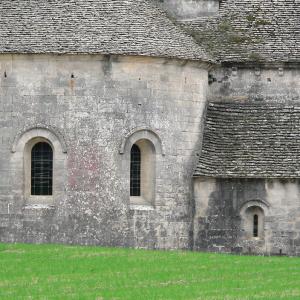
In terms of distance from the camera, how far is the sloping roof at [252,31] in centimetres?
3991

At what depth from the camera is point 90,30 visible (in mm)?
37375

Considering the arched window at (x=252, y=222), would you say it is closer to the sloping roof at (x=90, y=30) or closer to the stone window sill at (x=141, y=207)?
the stone window sill at (x=141, y=207)

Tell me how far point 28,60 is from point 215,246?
361 inches

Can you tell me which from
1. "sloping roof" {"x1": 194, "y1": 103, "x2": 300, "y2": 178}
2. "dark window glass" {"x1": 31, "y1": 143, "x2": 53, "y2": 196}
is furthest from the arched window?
"dark window glass" {"x1": 31, "y1": 143, "x2": 53, "y2": 196}

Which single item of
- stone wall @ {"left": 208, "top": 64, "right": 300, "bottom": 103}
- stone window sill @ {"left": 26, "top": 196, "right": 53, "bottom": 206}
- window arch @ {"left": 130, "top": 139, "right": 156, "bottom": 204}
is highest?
stone wall @ {"left": 208, "top": 64, "right": 300, "bottom": 103}

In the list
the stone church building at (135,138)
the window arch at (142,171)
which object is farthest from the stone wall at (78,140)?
the window arch at (142,171)

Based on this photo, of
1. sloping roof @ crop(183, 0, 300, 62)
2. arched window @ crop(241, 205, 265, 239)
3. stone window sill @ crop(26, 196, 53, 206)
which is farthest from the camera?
sloping roof @ crop(183, 0, 300, 62)

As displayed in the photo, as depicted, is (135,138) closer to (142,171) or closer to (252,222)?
(142,171)

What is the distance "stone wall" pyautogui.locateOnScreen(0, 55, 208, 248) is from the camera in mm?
36875

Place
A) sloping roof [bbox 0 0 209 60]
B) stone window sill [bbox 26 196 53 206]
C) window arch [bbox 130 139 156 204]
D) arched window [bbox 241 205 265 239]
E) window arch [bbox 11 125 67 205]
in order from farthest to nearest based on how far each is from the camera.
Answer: arched window [bbox 241 205 265 239], window arch [bbox 130 139 156 204], stone window sill [bbox 26 196 53 206], window arch [bbox 11 125 67 205], sloping roof [bbox 0 0 209 60]

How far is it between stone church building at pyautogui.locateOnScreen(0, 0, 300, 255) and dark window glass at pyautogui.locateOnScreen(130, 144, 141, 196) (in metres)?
0.05

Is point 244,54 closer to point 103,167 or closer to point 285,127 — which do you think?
point 285,127

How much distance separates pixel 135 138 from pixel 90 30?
4010 mm

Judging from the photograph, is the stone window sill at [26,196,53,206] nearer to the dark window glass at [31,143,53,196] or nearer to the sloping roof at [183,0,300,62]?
the dark window glass at [31,143,53,196]
